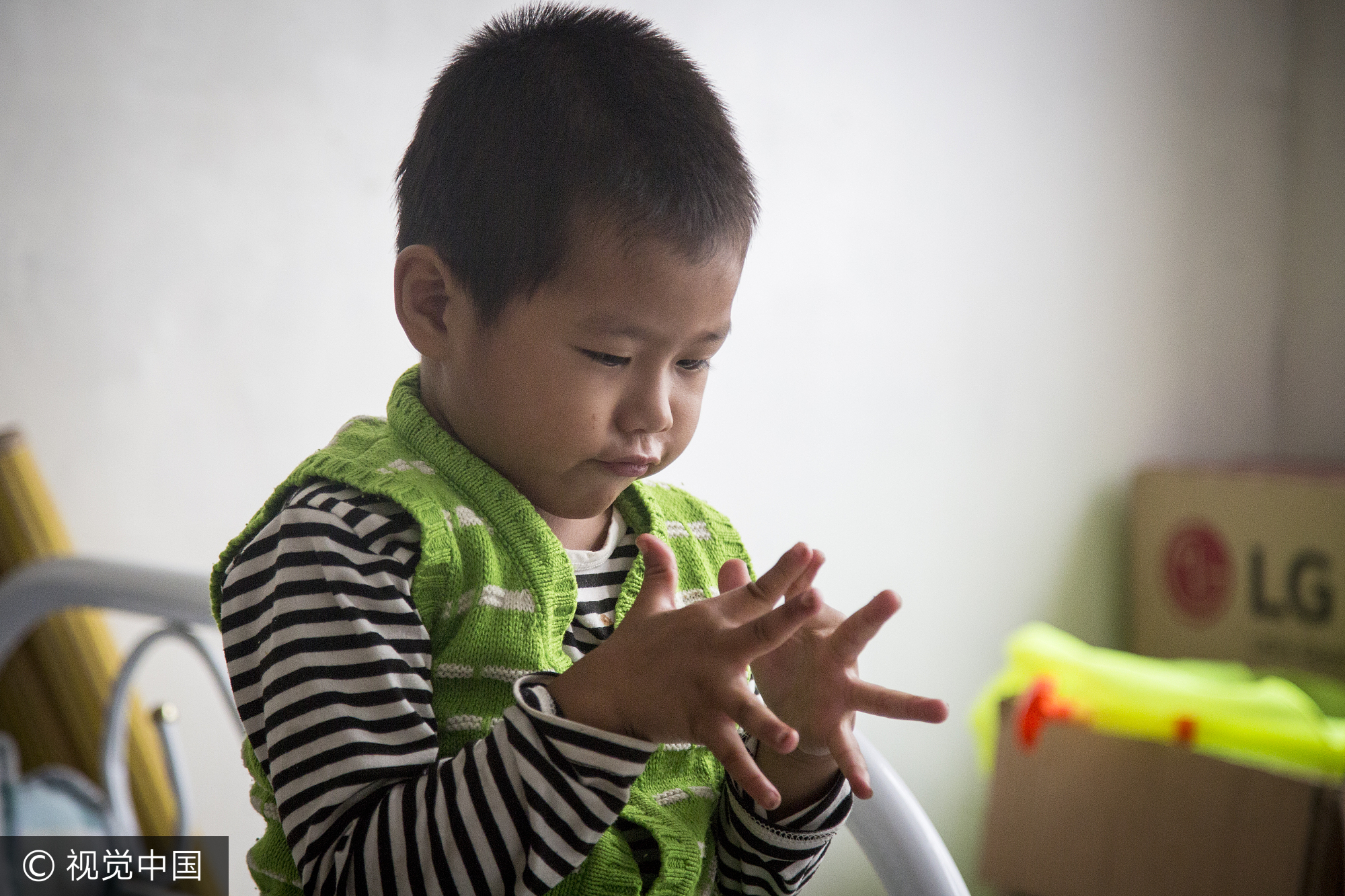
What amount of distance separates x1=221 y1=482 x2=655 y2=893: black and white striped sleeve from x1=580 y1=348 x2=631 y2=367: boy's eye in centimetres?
11

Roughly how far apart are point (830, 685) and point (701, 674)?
9cm

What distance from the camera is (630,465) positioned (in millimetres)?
496

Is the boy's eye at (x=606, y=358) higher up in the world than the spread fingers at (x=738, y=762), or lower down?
higher up

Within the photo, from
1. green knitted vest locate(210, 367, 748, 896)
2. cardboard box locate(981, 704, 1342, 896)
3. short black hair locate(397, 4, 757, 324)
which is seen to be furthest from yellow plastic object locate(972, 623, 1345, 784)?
short black hair locate(397, 4, 757, 324)

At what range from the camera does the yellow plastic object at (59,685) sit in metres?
1.05

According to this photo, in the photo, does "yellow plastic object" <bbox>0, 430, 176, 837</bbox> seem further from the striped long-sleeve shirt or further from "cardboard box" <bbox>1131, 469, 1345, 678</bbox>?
"cardboard box" <bbox>1131, 469, 1345, 678</bbox>

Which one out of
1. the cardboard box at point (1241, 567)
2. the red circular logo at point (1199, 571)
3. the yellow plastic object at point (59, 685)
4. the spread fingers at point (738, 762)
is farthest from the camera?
the red circular logo at point (1199, 571)

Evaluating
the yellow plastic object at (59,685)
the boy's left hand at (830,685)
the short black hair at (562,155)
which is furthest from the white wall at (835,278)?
the boy's left hand at (830,685)

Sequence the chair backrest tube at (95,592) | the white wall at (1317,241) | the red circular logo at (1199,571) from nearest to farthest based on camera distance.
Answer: the chair backrest tube at (95,592), the red circular logo at (1199,571), the white wall at (1317,241)

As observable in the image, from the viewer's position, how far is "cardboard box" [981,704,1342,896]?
1407mm

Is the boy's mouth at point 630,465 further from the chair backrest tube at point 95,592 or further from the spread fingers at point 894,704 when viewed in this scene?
the chair backrest tube at point 95,592

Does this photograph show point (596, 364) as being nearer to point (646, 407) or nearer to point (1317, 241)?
point (646, 407)

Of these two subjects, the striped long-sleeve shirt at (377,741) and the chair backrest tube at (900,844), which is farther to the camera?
the chair backrest tube at (900,844)

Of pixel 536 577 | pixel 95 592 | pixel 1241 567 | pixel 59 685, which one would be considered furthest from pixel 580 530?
pixel 1241 567
